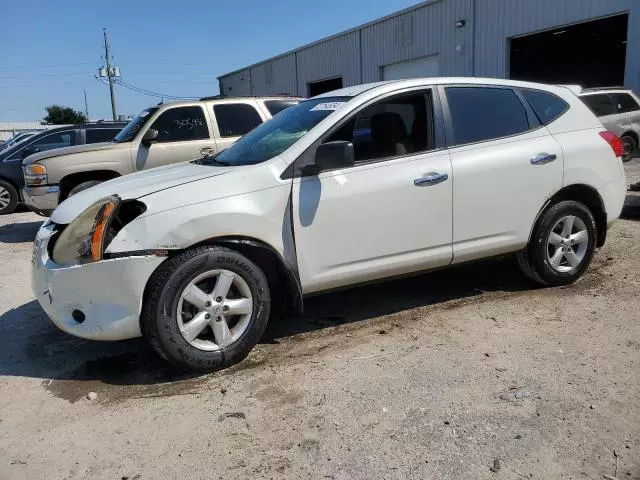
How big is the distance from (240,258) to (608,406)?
2215 millimetres

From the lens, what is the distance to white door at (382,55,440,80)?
21106mm

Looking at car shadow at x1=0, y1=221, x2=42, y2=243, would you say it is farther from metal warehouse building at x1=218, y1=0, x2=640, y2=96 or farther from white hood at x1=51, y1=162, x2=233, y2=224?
metal warehouse building at x1=218, y1=0, x2=640, y2=96

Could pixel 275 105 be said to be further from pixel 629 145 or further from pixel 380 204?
pixel 629 145

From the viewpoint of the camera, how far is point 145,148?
7.72 meters

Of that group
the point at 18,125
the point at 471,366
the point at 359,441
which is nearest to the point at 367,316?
the point at 471,366

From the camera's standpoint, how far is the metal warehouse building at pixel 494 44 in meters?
15.8

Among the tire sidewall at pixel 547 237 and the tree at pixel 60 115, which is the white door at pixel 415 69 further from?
the tree at pixel 60 115

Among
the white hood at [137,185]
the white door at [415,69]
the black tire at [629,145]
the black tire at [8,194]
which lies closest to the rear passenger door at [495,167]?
the white hood at [137,185]

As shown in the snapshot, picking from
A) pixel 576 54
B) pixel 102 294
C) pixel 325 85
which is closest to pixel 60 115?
pixel 325 85

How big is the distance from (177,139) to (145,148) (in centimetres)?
47

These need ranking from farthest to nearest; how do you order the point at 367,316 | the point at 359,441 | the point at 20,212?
the point at 20,212 → the point at 367,316 → the point at 359,441

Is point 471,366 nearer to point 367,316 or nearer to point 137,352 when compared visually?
point 367,316

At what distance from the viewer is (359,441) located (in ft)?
8.75

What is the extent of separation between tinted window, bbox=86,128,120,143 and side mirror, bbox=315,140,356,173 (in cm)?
835
